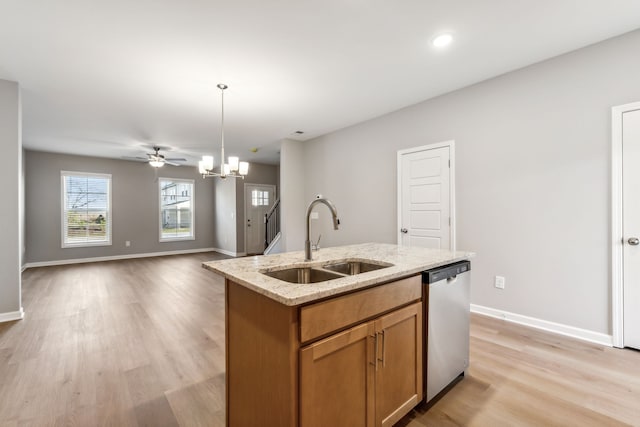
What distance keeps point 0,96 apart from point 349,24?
3872 millimetres

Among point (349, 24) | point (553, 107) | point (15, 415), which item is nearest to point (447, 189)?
point (553, 107)

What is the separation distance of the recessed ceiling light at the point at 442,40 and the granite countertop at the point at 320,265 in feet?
5.96

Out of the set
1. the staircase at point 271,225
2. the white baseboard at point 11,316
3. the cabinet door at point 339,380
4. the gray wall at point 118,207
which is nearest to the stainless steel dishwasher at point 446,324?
the cabinet door at point 339,380

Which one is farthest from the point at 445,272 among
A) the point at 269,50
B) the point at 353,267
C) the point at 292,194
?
the point at 292,194

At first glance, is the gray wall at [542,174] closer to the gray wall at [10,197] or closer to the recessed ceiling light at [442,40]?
the recessed ceiling light at [442,40]

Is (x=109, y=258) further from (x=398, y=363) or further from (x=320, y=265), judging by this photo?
(x=398, y=363)

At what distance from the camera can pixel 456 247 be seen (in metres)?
3.49

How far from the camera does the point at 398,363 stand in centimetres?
152

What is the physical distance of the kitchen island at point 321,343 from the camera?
1.13 metres

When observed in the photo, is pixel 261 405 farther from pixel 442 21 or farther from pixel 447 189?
pixel 447 189

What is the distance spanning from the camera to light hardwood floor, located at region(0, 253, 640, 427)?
1.69m

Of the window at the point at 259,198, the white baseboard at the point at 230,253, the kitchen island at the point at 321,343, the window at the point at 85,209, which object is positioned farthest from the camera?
the window at the point at 259,198

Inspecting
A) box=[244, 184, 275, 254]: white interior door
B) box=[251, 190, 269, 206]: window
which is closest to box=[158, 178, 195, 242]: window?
box=[244, 184, 275, 254]: white interior door

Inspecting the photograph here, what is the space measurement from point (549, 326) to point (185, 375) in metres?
3.31
